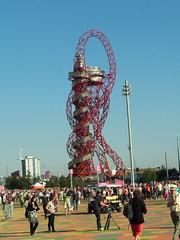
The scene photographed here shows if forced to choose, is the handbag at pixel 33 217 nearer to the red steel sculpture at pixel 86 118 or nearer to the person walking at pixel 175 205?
the person walking at pixel 175 205

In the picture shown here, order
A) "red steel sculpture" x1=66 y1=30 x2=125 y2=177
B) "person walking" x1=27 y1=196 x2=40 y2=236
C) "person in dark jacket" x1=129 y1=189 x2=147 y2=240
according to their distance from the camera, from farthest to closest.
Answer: "red steel sculpture" x1=66 y1=30 x2=125 y2=177, "person walking" x1=27 y1=196 x2=40 y2=236, "person in dark jacket" x1=129 y1=189 x2=147 y2=240

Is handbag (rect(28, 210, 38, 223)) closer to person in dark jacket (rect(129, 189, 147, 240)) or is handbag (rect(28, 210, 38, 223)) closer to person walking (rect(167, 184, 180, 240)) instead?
person in dark jacket (rect(129, 189, 147, 240))

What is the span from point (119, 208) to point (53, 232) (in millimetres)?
11069

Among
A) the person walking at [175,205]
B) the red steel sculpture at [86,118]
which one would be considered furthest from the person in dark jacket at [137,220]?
the red steel sculpture at [86,118]

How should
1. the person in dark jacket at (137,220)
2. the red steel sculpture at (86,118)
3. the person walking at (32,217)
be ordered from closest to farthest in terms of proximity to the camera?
the person in dark jacket at (137,220) < the person walking at (32,217) < the red steel sculpture at (86,118)

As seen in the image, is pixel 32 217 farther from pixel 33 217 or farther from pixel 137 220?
pixel 137 220

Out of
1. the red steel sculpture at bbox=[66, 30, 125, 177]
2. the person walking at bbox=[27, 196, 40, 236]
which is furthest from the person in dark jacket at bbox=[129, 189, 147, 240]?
the red steel sculpture at bbox=[66, 30, 125, 177]

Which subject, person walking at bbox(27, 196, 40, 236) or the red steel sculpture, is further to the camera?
the red steel sculpture

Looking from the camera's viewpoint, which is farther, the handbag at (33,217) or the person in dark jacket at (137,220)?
the handbag at (33,217)

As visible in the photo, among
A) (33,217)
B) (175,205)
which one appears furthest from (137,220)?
(33,217)

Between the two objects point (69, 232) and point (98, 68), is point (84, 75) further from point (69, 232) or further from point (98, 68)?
point (69, 232)

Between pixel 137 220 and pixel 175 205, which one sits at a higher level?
pixel 175 205

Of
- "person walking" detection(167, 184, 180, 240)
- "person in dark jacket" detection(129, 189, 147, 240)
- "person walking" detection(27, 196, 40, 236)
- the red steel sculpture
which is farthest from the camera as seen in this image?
the red steel sculpture

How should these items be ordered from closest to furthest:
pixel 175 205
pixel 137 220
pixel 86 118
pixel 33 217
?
pixel 137 220
pixel 175 205
pixel 33 217
pixel 86 118
